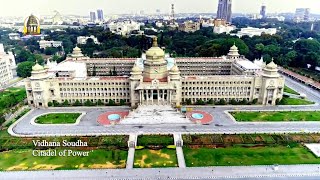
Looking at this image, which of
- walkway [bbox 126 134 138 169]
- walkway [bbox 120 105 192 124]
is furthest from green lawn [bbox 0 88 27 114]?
walkway [bbox 126 134 138 169]

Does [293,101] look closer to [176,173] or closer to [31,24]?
[176,173]

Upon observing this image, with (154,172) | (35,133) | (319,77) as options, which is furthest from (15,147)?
(319,77)

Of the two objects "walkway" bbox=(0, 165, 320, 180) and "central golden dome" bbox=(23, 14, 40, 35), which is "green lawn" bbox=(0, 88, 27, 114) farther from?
"walkway" bbox=(0, 165, 320, 180)

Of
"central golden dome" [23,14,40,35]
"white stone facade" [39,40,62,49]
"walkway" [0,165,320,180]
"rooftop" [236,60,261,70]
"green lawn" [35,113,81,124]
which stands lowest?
"walkway" [0,165,320,180]

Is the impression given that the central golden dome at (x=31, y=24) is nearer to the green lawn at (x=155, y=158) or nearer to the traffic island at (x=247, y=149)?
the green lawn at (x=155, y=158)

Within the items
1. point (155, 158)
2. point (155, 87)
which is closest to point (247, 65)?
point (155, 87)

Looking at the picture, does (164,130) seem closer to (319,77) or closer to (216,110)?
(216,110)

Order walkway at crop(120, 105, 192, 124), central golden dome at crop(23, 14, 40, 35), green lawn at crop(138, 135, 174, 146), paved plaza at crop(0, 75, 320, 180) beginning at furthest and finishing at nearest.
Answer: central golden dome at crop(23, 14, 40, 35) < walkway at crop(120, 105, 192, 124) < green lawn at crop(138, 135, 174, 146) < paved plaza at crop(0, 75, 320, 180)

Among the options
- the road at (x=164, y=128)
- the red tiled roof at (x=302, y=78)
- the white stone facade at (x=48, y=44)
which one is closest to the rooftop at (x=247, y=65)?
the red tiled roof at (x=302, y=78)
